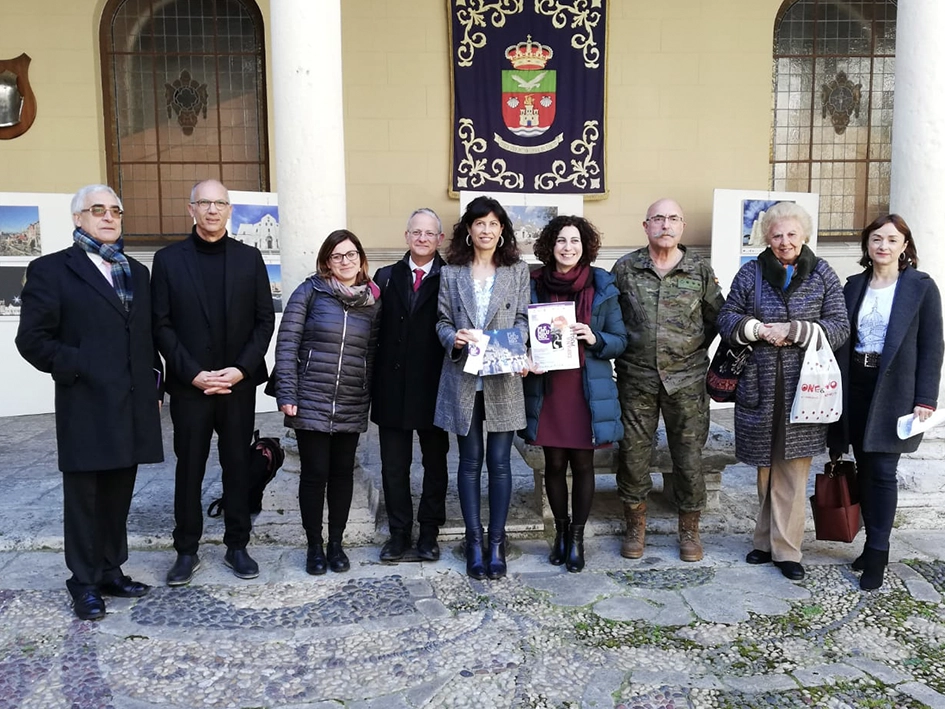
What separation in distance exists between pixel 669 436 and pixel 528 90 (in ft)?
16.1

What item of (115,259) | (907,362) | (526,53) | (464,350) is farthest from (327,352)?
(526,53)

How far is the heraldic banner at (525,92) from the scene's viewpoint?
26.2 feet

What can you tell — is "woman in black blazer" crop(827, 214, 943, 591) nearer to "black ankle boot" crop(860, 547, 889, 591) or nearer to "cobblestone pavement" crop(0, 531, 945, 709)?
"black ankle boot" crop(860, 547, 889, 591)

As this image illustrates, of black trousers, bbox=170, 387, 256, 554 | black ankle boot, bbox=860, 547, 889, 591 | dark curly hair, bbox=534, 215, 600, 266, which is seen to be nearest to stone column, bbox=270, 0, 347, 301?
black trousers, bbox=170, 387, 256, 554

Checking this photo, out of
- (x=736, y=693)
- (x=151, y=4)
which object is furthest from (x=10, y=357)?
(x=736, y=693)

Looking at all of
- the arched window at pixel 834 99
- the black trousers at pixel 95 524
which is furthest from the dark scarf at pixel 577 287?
the arched window at pixel 834 99

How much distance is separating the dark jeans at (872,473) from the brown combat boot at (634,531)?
3.50 ft

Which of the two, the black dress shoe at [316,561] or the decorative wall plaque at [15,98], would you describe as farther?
the decorative wall plaque at [15,98]

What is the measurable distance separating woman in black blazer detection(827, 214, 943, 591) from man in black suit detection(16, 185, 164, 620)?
129 inches

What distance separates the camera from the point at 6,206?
7.18 meters

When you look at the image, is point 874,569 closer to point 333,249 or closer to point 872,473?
point 872,473

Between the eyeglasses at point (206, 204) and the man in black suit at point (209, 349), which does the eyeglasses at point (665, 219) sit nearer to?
the man in black suit at point (209, 349)

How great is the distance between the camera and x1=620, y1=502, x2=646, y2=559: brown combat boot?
14.1 ft

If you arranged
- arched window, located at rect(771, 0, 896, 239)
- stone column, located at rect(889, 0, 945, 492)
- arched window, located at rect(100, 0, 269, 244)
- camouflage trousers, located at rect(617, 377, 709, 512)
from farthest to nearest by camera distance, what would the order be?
Answer: arched window, located at rect(771, 0, 896, 239) → arched window, located at rect(100, 0, 269, 244) → stone column, located at rect(889, 0, 945, 492) → camouflage trousers, located at rect(617, 377, 709, 512)
